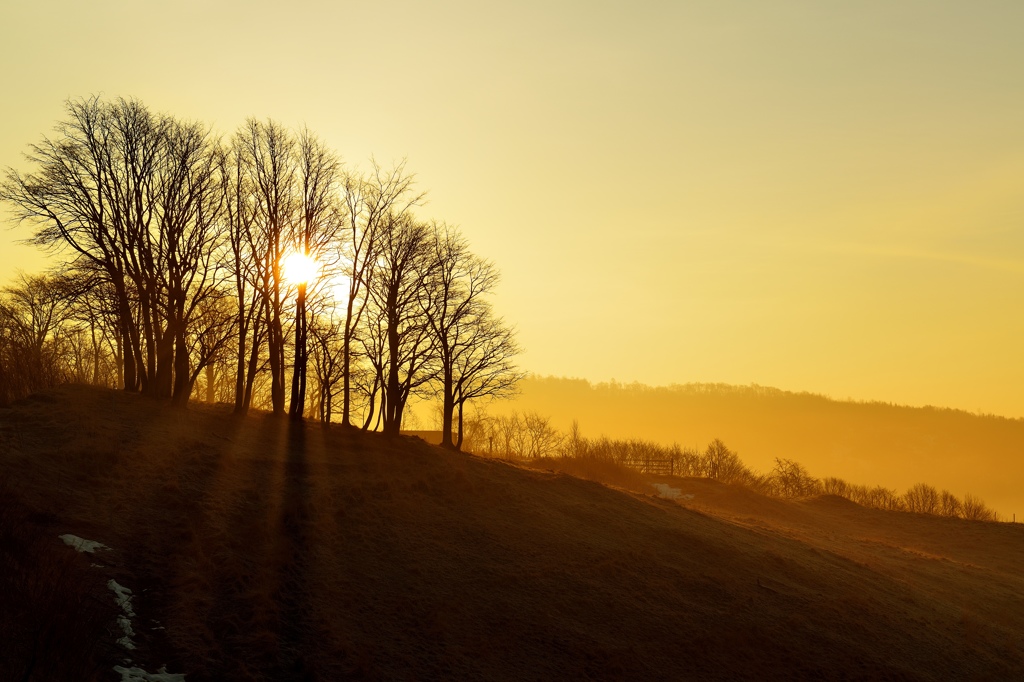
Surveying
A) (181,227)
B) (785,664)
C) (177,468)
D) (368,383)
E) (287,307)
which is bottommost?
Answer: (785,664)

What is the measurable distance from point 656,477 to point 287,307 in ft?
96.6

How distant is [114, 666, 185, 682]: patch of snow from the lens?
37.5 feet

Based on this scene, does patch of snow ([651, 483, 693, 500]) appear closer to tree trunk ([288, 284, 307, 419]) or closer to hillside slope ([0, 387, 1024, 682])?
hillside slope ([0, 387, 1024, 682])

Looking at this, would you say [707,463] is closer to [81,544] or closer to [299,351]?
[299,351]

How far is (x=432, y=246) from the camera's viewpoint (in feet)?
128

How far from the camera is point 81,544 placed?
15.2m

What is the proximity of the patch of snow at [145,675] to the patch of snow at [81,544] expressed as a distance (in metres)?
4.27

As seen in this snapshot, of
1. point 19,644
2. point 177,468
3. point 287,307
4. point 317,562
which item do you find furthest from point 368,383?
point 19,644

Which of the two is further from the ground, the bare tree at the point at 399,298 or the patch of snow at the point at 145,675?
the bare tree at the point at 399,298

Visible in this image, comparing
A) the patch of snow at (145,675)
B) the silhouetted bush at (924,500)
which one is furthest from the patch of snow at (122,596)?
the silhouetted bush at (924,500)

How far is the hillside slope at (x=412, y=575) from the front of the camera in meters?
14.2

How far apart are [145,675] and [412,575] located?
7449 millimetres

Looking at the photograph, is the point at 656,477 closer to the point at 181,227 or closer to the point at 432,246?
the point at 432,246

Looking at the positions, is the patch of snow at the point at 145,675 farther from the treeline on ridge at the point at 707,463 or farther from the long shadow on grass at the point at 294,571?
the treeline on ridge at the point at 707,463
